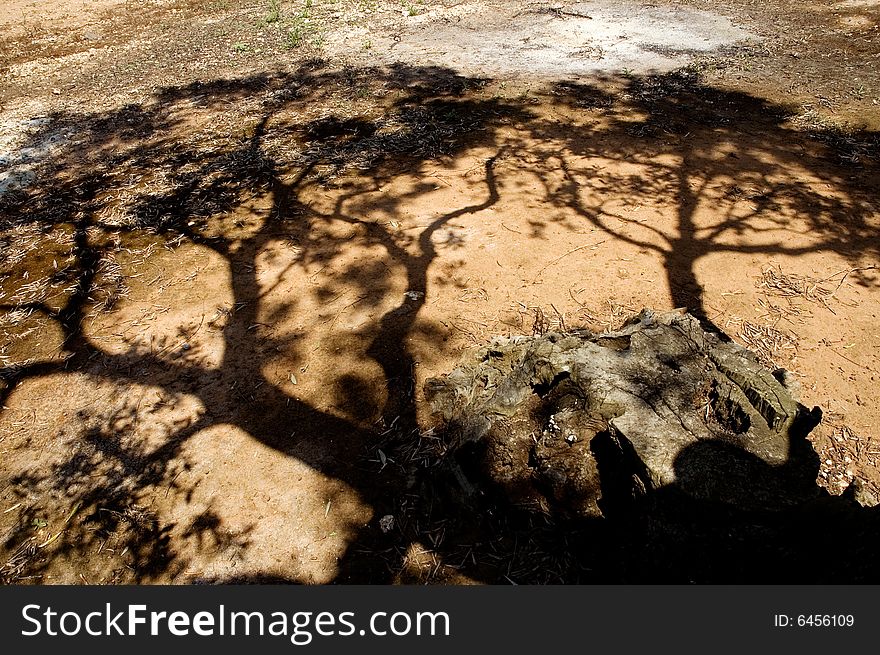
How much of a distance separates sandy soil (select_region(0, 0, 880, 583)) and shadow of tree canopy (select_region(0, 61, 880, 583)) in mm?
38

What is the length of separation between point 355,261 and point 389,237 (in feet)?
2.02

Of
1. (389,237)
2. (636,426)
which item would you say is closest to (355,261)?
(389,237)

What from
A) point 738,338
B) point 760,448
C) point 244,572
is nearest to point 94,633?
point 244,572

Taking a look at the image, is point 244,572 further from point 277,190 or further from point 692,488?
point 277,190

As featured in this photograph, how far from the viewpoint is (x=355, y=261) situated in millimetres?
5895

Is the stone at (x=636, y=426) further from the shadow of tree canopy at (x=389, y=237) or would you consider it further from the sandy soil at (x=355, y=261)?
the sandy soil at (x=355, y=261)

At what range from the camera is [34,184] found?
26.1 feet

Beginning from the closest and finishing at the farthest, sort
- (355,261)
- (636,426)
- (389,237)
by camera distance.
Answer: (636,426)
(355,261)
(389,237)

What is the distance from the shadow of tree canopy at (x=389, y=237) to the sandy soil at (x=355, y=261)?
0.13 ft

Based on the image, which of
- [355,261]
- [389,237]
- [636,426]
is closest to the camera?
[636,426]

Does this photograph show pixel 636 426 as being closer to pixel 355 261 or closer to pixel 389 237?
pixel 355 261

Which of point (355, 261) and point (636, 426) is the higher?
point (636, 426)

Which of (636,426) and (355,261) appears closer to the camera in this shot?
(636,426)

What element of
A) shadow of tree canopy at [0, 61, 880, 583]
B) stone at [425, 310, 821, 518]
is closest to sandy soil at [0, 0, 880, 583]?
shadow of tree canopy at [0, 61, 880, 583]
